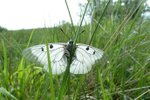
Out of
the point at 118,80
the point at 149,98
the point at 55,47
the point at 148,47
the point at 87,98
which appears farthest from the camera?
the point at 148,47

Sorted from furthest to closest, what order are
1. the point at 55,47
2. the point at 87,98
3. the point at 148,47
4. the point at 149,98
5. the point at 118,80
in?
1. the point at 148,47
2. the point at 118,80
3. the point at 149,98
4. the point at 87,98
5. the point at 55,47

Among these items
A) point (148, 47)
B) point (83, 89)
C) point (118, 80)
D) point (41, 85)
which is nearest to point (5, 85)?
point (41, 85)

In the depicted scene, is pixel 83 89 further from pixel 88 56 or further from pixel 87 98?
pixel 88 56

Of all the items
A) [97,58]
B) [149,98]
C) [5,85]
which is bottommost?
[149,98]

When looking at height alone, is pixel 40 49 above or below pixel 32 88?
above
